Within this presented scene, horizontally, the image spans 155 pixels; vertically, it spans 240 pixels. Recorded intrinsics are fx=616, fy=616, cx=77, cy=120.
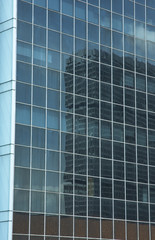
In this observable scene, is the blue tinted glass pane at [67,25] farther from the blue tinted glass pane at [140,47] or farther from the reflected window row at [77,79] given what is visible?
the blue tinted glass pane at [140,47]

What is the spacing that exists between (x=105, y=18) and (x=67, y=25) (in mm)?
4157

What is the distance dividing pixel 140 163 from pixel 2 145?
12.0 metres

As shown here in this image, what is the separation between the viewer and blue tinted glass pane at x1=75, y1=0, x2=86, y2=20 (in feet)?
149

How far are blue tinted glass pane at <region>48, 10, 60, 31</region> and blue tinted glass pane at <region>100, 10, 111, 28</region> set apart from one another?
4.39 metres

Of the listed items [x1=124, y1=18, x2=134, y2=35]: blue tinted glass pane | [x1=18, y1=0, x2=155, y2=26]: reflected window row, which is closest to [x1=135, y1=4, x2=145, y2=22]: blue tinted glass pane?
Result: [x1=18, y1=0, x2=155, y2=26]: reflected window row

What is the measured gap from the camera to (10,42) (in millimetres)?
41000

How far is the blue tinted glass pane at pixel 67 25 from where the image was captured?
4425 cm

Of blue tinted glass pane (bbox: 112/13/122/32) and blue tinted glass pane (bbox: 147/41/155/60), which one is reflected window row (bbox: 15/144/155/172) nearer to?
blue tinted glass pane (bbox: 147/41/155/60)

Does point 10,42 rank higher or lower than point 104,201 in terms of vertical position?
higher

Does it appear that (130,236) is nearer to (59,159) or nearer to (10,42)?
(59,159)

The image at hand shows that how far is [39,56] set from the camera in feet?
138

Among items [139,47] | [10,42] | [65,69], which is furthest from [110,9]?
[10,42]

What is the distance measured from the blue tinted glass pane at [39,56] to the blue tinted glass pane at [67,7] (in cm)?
396

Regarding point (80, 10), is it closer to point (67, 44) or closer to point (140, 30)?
point (67, 44)
